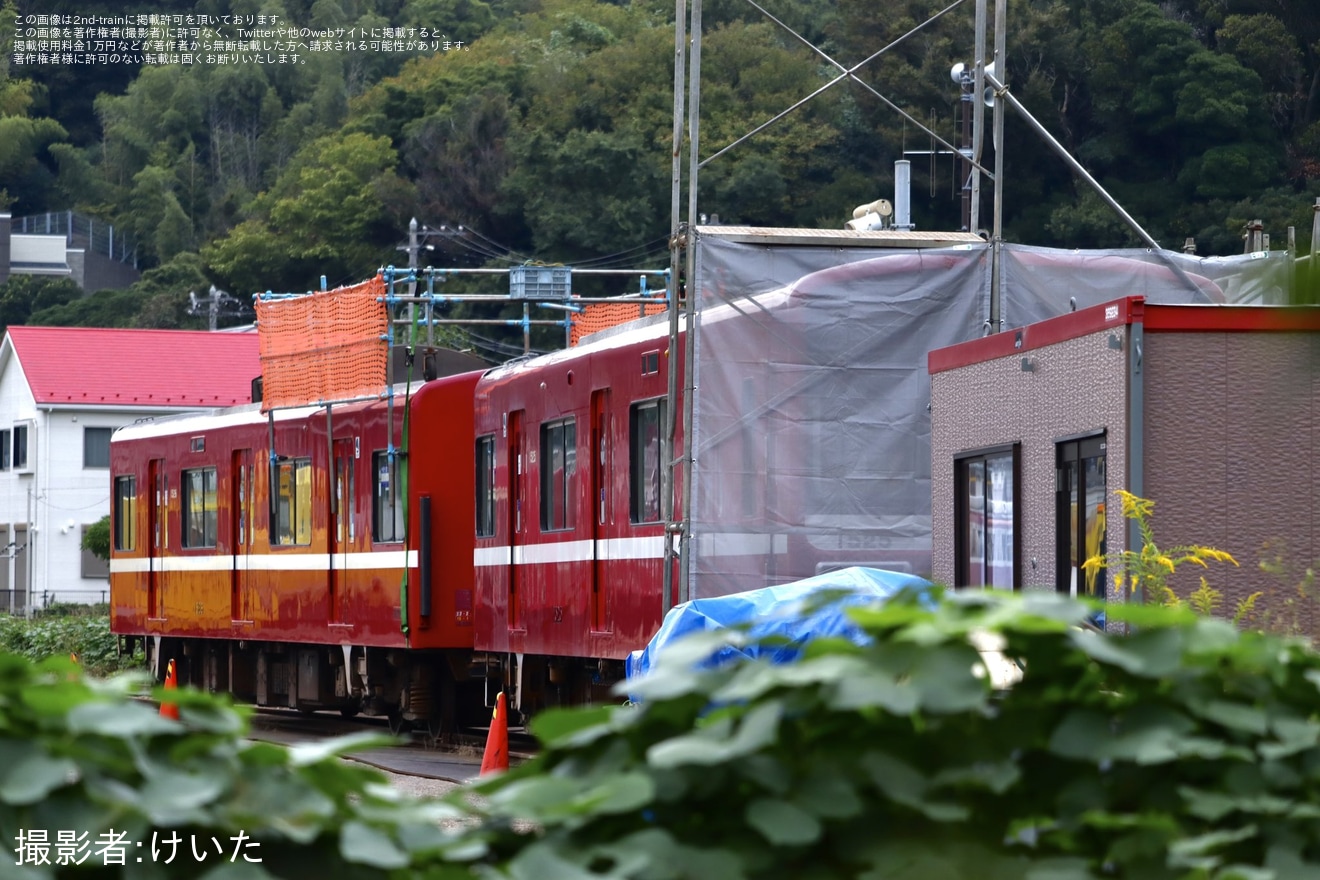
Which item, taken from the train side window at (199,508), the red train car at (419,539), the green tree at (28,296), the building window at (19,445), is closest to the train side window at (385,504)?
the red train car at (419,539)

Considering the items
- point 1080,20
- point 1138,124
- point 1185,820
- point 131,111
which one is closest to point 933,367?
point 1185,820

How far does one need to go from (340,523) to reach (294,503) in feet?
3.77

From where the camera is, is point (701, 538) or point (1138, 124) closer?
point (701, 538)

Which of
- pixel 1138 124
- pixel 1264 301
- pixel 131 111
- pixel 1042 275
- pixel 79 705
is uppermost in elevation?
pixel 131 111

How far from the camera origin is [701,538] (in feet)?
41.9

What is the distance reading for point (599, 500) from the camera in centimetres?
1451

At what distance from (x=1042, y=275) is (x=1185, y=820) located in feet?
37.0

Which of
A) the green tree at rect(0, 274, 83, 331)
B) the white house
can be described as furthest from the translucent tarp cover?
the green tree at rect(0, 274, 83, 331)

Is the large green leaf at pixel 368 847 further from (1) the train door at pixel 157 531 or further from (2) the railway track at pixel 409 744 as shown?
(1) the train door at pixel 157 531

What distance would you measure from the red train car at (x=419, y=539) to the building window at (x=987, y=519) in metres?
2.06

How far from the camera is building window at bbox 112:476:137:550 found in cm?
2467

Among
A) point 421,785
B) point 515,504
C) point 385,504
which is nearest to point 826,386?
point 421,785

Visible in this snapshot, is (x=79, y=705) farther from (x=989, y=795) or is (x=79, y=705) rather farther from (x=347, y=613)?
(x=347, y=613)

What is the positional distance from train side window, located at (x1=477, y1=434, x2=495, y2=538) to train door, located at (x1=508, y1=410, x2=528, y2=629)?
1.54 feet
